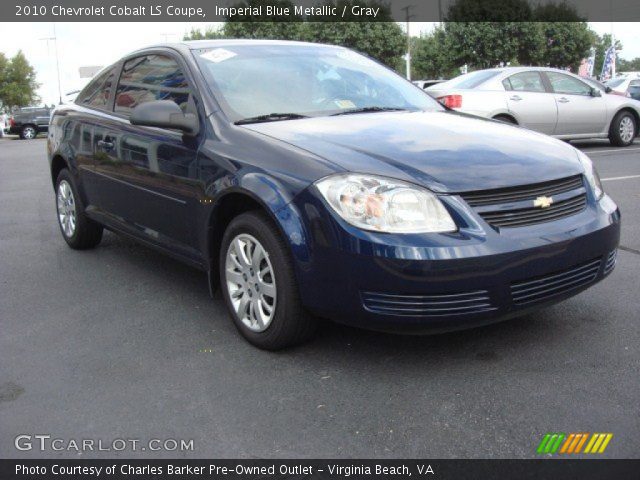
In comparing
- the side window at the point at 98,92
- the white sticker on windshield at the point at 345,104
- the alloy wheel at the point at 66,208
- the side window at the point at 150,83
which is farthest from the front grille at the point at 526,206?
the alloy wheel at the point at 66,208

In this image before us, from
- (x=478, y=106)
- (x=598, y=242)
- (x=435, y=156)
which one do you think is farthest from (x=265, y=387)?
(x=478, y=106)

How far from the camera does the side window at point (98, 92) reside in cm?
517

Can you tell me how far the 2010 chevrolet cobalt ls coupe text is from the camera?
9.60 ft

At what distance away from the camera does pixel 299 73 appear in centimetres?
424

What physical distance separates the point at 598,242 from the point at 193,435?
79.5 inches

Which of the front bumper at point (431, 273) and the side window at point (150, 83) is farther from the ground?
the side window at point (150, 83)

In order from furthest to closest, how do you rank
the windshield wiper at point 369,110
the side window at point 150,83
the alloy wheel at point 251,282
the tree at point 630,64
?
the tree at point 630,64, the side window at point 150,83, the windshield wiper at point 369,110, the alloy wheel at point 251,282

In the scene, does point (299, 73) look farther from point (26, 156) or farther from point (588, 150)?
point (26, 156)

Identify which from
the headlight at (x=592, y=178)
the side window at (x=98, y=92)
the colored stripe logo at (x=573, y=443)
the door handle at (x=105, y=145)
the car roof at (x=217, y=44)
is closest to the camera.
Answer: the colored stripe logo at (x=573, y=443)

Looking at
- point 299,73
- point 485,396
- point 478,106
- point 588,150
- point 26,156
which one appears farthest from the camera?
point 26,156

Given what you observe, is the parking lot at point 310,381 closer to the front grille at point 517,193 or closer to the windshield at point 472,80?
the front grille at point 517,193

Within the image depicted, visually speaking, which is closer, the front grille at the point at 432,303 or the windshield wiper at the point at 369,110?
the front grille at the point at 432,303

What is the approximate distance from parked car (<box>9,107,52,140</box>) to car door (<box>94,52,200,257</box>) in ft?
102
